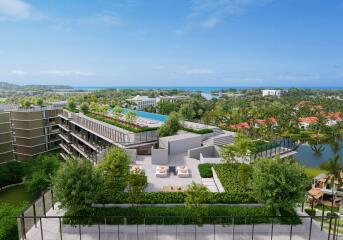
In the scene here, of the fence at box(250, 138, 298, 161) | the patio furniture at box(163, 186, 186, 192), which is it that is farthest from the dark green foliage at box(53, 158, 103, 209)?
the fence at box(250, 138, 298, 161)

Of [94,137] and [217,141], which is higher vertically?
[217,141]

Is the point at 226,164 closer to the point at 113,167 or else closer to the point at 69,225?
the point at 113,167

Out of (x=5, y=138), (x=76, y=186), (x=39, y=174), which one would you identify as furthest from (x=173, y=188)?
(x=5, y=138)

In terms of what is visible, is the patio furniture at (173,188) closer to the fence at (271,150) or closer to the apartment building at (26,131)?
the fence at (271,150)

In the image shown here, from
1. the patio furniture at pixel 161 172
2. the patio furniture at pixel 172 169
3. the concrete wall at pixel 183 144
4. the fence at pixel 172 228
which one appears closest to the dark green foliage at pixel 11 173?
the concrete wall at pixel 183 144

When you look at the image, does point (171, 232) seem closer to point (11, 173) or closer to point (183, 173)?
point (183, 173)
